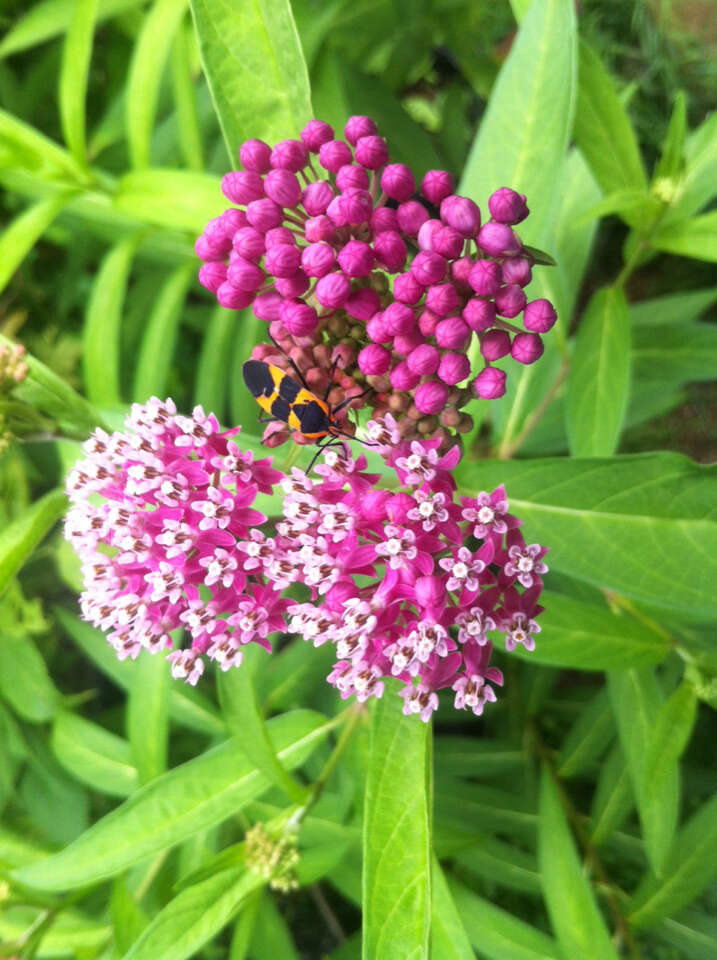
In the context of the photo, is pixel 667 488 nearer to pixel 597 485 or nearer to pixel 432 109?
pixel 597 485

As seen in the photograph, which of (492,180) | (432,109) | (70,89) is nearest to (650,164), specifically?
(432,109)

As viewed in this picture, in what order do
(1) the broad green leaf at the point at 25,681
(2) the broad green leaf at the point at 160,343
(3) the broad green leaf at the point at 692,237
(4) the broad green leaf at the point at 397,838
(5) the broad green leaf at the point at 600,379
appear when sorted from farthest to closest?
(1) the broad green leaf at the point at 25,681 < (2) the broad green leaf at the point at 160,343 < (5) the broad green leaf at the point at 600,379 < (3) the broad green leaf at the point at 692,237 < (4) the broad green leaf at the point at 397,838

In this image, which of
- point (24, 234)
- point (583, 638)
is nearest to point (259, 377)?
point (583, 638)

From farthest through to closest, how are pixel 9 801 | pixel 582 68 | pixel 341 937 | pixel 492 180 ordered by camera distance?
pixel 9 801 < pixel 341 937 < pixel 582 68 < pixel 492 180

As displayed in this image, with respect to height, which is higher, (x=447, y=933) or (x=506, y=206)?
(x=506, y=206)

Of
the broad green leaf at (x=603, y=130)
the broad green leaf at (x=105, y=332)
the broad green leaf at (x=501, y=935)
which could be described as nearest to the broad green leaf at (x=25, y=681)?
the broad green leaf at (x=105, y=332)

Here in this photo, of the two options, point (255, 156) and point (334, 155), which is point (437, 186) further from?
point (255, 156)

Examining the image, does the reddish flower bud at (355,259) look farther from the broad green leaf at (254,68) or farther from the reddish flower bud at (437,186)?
the broad green leaf at (254,68)
